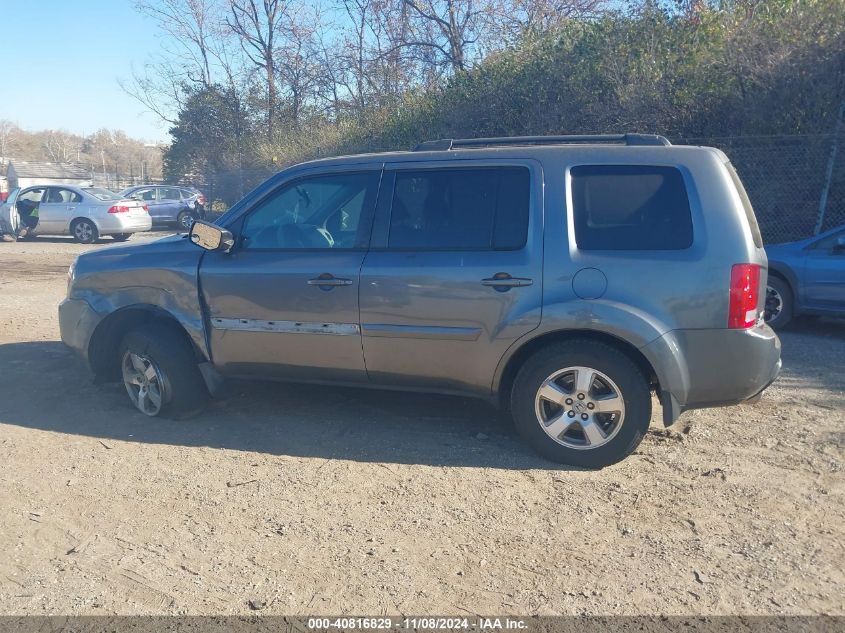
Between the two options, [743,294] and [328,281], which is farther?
[328,281]

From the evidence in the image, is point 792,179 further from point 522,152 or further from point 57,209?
point 57,209

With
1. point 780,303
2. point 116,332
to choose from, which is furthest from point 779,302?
point 116,332

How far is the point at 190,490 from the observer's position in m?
4.27

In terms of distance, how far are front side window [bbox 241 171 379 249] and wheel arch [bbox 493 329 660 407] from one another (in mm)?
1313

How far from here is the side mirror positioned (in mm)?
5008

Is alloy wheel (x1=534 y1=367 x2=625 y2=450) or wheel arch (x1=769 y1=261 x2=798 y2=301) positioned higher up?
wheel arch (x1=769 y1=261 x2=798 y2=301)

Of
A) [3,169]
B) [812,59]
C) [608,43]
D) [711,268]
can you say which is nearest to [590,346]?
[711,268]

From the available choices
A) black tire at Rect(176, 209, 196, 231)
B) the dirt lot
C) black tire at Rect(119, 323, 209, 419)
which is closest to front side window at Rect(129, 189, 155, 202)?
black tire at Rect(176, 209, 196, 231)

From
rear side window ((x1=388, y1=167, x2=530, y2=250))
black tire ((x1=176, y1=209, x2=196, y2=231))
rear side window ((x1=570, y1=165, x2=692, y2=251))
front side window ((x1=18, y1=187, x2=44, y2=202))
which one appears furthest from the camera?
black tire ((x1=176, y1=209, x2=196, y2=231))

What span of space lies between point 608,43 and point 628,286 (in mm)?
10067

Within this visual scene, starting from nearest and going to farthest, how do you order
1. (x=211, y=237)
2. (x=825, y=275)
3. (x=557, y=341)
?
1. (x=557, y=341)
2. (x=211, y=237)
3. (x=825, y=275)

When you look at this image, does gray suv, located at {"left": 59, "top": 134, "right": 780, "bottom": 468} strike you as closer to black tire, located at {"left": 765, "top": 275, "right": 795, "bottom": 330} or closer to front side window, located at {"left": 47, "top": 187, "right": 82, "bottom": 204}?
black tire, located at {"left": 765, "top": 275, "right": 795, "bottom": 330}

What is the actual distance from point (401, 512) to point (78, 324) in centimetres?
326

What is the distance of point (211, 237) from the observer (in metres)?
5.03
